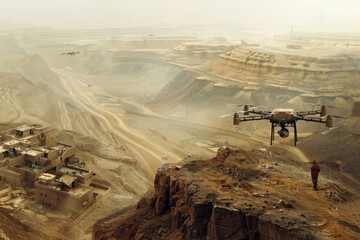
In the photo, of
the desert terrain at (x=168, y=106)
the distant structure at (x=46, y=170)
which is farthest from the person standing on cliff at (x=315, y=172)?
the distant structure at (x=46, y=170)

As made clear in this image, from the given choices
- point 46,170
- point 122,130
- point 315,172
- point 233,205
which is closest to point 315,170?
point 315,172

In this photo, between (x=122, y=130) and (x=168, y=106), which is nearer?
(x=122, y=130)

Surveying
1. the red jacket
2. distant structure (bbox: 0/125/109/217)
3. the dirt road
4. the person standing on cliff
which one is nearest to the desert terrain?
the dirt road

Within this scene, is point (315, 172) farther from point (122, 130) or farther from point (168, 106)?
point (168, 106)

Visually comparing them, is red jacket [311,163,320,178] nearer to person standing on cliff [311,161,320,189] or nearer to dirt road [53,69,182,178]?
person standing on cliff [311,161,320,189]

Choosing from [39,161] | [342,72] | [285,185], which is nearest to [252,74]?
[342,72]

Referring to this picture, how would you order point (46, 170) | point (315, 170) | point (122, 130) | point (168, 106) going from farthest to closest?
1. point (168, 106)
2. point (122, 130)
3. point (46, 170)
4. point (315, 170)
